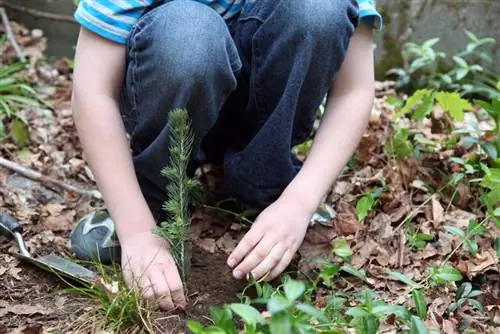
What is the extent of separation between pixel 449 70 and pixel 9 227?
192cm

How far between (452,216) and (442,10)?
1.28 m

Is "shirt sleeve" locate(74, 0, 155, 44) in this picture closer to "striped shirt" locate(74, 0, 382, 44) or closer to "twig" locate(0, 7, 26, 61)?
"striped shirt" locate(74, 0, 382, 44)

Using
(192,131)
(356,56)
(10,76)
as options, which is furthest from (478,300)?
(10,76)

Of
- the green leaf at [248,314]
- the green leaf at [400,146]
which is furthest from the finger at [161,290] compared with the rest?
the green leaf at [400,146]

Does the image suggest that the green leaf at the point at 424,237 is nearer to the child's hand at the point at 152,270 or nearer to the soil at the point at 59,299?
the soil at the point at 59,299

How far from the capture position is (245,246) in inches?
57.8

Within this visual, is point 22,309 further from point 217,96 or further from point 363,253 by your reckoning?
point 363,253

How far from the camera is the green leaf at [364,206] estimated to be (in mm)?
1804

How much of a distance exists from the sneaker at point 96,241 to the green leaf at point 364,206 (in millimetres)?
607

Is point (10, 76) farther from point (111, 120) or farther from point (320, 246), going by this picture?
point (320, 246)

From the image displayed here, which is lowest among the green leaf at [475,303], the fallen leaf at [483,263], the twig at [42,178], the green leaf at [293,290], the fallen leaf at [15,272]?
the twig at [42,178]

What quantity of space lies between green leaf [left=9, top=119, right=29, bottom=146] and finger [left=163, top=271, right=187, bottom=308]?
1123 millimetres

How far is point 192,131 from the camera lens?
1.61 m

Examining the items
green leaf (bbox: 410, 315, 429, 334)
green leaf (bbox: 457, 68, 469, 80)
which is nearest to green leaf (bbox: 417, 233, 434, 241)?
green leaf (bbox: 410, 315, 429, 334)
